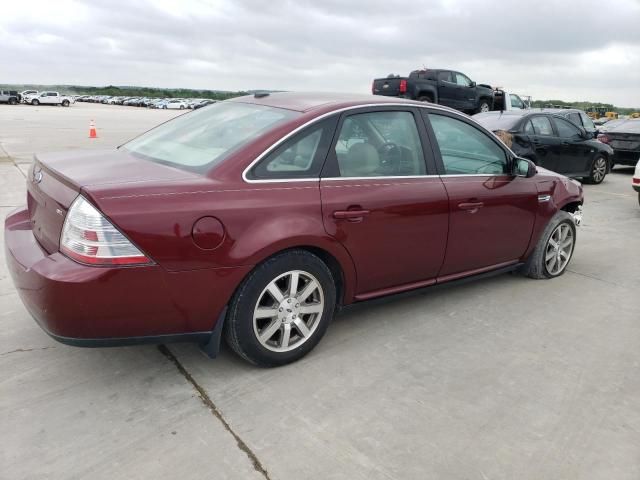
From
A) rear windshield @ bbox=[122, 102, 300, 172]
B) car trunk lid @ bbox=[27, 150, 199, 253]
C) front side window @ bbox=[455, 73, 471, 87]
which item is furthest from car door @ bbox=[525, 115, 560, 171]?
front side window @ bbox=[455, 73, 471, 87]

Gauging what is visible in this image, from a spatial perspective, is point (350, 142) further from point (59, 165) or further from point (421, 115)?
point (59, 165)

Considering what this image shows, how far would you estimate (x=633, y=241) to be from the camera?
21.9ft

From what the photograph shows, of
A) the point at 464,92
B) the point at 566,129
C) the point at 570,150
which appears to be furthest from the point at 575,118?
the point at 464,92

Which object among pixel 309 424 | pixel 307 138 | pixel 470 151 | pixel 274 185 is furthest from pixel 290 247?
pixel 470 151

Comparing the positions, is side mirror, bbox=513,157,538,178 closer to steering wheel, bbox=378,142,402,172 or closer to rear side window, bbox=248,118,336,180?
steering wheel, bbox=378,142,402,172

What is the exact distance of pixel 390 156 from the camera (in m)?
3.67

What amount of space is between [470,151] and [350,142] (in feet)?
3.91

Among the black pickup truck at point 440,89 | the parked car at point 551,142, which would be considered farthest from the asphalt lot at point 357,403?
the black pickup truck at point 440,89

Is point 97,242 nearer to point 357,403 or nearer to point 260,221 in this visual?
point 260,221

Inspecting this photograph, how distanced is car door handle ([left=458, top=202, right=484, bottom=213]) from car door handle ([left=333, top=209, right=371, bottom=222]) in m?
0.88

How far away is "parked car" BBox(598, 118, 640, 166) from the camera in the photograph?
1267cm

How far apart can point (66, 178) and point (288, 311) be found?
137 centimetres

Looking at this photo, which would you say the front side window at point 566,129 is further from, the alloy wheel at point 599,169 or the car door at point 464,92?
the car door at point 464,92

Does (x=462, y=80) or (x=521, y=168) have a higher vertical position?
(x=462, y=80)
